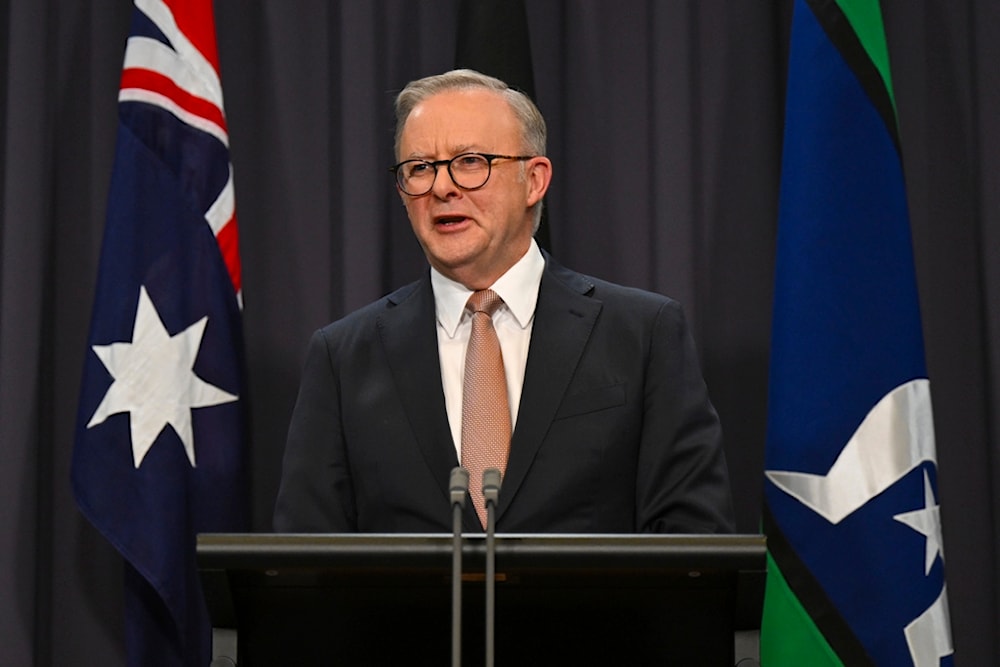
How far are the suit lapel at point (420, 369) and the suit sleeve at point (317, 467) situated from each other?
0.14 m

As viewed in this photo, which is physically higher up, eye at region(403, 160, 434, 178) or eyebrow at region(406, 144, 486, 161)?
eyebrow at region(406, 144, 486, 161)

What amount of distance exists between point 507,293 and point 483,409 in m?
0.27

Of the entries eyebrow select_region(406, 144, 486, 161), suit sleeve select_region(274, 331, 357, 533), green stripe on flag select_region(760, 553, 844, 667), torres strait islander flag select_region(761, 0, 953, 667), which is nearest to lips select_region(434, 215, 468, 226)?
eyebrow select_region(406, 144, 486, 161)

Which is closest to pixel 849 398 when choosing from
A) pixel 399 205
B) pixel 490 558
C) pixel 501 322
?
pixel 501 322

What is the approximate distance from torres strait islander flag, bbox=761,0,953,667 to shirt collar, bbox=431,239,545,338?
1.98 ft

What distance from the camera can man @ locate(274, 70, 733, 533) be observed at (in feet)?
7.43

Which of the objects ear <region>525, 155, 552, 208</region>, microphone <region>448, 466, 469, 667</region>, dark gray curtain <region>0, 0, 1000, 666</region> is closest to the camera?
microphone <region>448, 466, 469, 667</region>

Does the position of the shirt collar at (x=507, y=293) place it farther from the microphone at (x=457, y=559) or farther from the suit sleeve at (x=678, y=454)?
the microphone at (x=457, y=559)

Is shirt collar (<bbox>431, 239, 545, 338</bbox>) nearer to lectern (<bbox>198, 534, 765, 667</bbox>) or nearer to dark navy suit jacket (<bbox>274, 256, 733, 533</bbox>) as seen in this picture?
dark navy suit jacket (<bbox>274, 256, 733, 533</bbox>)

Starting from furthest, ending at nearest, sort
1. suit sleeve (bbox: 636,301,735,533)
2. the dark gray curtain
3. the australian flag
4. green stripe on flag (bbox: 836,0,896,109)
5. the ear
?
the dark gray curtain, the australian flag, green stripe on flag (bbox: 836,0,896,109), the ear, suit sleeve (bbox: 636,301,735,533)

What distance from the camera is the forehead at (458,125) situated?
2.43 meters

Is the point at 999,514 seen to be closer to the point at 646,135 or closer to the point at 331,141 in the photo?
the point at 646,135

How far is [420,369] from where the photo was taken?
2406 millimetres

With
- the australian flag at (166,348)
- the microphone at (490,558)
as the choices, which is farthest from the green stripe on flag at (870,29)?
the microphone at (490,558)
